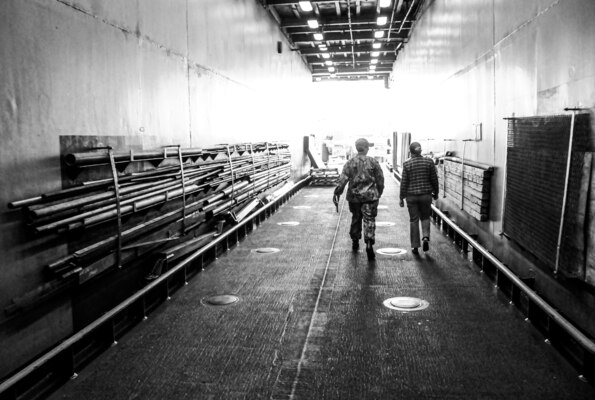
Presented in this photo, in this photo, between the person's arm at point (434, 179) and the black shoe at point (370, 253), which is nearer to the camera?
the black shoe at point (370, 253)

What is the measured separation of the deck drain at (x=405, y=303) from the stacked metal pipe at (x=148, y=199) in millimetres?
2840

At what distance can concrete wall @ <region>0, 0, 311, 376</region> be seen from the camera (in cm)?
369

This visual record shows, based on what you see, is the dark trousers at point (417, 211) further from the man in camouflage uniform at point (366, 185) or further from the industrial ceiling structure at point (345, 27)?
the industrial ceiling structure at point (345, 27)

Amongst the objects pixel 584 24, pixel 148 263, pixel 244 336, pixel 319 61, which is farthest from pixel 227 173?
pixel 319 61

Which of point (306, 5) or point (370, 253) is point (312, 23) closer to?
point (306, 5)

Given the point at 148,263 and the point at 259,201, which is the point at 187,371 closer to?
the point at 148,263

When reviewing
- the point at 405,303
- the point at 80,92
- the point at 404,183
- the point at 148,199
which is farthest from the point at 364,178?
the point at 80,92

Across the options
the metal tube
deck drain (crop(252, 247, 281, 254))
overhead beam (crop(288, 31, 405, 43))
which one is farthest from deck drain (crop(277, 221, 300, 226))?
overhead beam (crop(288, 31, 405, 43))

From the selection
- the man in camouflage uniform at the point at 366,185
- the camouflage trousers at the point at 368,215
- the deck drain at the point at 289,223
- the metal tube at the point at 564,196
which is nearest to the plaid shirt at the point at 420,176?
the man in camouflage uniform at the point at 366,185

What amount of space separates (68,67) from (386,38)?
16.3 m

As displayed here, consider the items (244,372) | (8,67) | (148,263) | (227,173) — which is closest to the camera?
(8,67)

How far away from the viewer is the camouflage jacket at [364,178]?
7.67 meters

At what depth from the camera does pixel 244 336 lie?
4.70 metres

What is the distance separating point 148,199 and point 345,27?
13596mm
